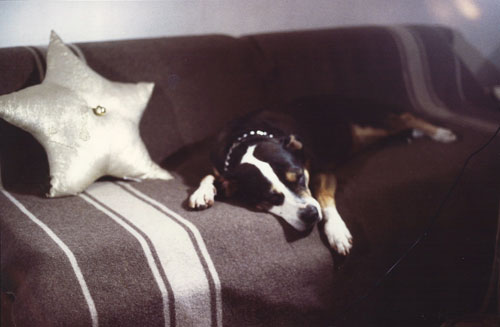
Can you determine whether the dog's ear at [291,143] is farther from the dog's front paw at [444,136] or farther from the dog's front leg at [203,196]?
the dog's front paw at [444,136]

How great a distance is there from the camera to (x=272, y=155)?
1.32 meters

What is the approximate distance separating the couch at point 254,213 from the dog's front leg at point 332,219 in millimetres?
25

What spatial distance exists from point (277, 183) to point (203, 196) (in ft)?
0.69

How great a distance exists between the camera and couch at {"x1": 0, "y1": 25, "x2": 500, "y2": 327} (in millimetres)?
1010

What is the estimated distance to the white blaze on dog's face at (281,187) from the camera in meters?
1.21

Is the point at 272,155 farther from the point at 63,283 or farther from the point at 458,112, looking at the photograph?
the point at 458,112

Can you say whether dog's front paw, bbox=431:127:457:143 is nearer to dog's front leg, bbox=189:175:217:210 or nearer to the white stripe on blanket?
dog's front leg, bbox=189:175:217:210

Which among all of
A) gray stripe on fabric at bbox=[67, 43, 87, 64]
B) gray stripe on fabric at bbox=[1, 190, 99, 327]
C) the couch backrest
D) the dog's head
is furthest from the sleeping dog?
gray stripe on fabric at bbox=[67, 43, 87, 64]

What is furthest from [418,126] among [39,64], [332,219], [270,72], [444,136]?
[39,64]

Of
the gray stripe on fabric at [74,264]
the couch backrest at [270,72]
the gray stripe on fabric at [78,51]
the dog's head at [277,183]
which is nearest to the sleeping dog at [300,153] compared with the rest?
the dog's head at [277,183]

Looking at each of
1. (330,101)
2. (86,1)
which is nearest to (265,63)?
(330,101)

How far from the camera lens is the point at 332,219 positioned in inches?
49.5

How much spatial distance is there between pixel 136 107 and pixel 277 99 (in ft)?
2.13

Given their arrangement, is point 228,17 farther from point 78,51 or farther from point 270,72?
point 78,51
